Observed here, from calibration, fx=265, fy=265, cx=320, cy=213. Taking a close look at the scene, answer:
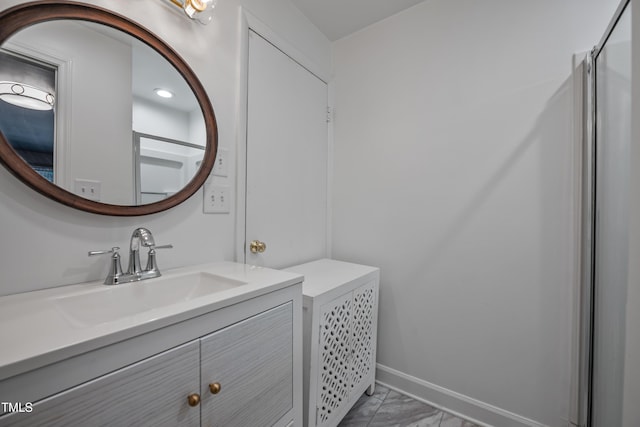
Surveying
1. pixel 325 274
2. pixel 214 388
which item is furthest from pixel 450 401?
pixel 214 388

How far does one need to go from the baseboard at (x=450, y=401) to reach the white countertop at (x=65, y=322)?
1243 mm

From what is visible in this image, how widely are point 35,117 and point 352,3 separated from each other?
5.53 feet

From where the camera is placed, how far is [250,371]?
805mm

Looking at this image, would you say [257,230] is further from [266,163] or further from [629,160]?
[629,160]

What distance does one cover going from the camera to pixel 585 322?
1.18 metres

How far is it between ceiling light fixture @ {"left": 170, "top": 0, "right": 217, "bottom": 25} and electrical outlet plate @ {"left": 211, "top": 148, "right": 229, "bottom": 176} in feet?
1.83

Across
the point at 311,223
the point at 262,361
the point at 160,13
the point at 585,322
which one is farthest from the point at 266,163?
the point at 585,322

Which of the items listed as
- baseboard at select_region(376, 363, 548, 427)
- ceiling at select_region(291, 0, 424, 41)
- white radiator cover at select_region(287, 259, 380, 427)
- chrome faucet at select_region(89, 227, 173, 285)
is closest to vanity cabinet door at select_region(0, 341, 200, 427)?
chrome faucet at select_region(89, 227, 173, 285)

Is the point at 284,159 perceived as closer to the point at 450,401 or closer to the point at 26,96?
the point at 26,96

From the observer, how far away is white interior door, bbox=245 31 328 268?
143cm

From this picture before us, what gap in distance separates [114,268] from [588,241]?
6.21ft

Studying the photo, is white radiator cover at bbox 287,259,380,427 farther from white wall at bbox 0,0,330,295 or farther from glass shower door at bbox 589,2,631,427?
glass shower door at bbox 589,2,631,427

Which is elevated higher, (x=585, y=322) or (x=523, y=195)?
(x=523, y=195)

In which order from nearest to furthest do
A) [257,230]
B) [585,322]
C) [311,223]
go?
[585,322], [257,230], [311,223]
